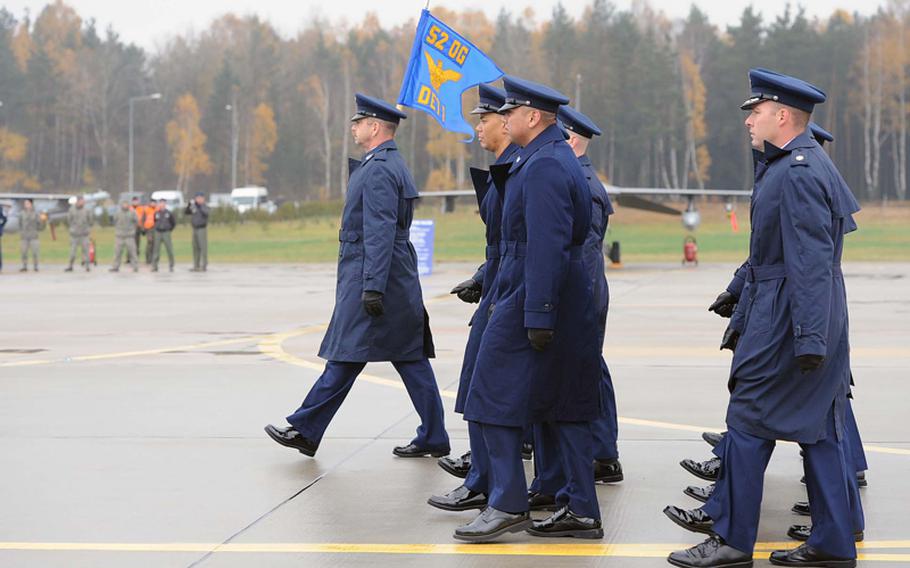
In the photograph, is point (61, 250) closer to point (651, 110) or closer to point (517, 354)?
point (517, 354)

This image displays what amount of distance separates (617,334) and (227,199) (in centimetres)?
8373

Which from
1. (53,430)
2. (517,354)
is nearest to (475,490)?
(517,354)

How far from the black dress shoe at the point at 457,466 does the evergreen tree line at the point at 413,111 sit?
274 ft

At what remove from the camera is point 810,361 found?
204 inches

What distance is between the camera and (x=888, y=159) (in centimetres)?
10388

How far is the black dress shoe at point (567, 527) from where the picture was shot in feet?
19.4

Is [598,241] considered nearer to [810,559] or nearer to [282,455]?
[282,455]

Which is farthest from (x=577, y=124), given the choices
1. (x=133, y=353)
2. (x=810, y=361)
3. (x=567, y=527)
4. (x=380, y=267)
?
(x=133, y=353)

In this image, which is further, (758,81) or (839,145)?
(839,145)

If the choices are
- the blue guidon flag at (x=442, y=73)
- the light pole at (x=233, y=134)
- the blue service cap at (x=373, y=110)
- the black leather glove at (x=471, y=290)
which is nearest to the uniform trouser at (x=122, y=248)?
the blue guidon flag at (x=442, y=73)

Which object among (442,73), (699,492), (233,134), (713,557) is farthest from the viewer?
(233,134)

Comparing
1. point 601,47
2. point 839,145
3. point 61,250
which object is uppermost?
point 601,47

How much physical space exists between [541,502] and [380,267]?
5.70ft

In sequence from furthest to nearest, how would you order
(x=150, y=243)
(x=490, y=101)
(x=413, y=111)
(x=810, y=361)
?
(x=413, y=111), (x=150, y=243), (x=490, y=101), (x=810, y=361)
